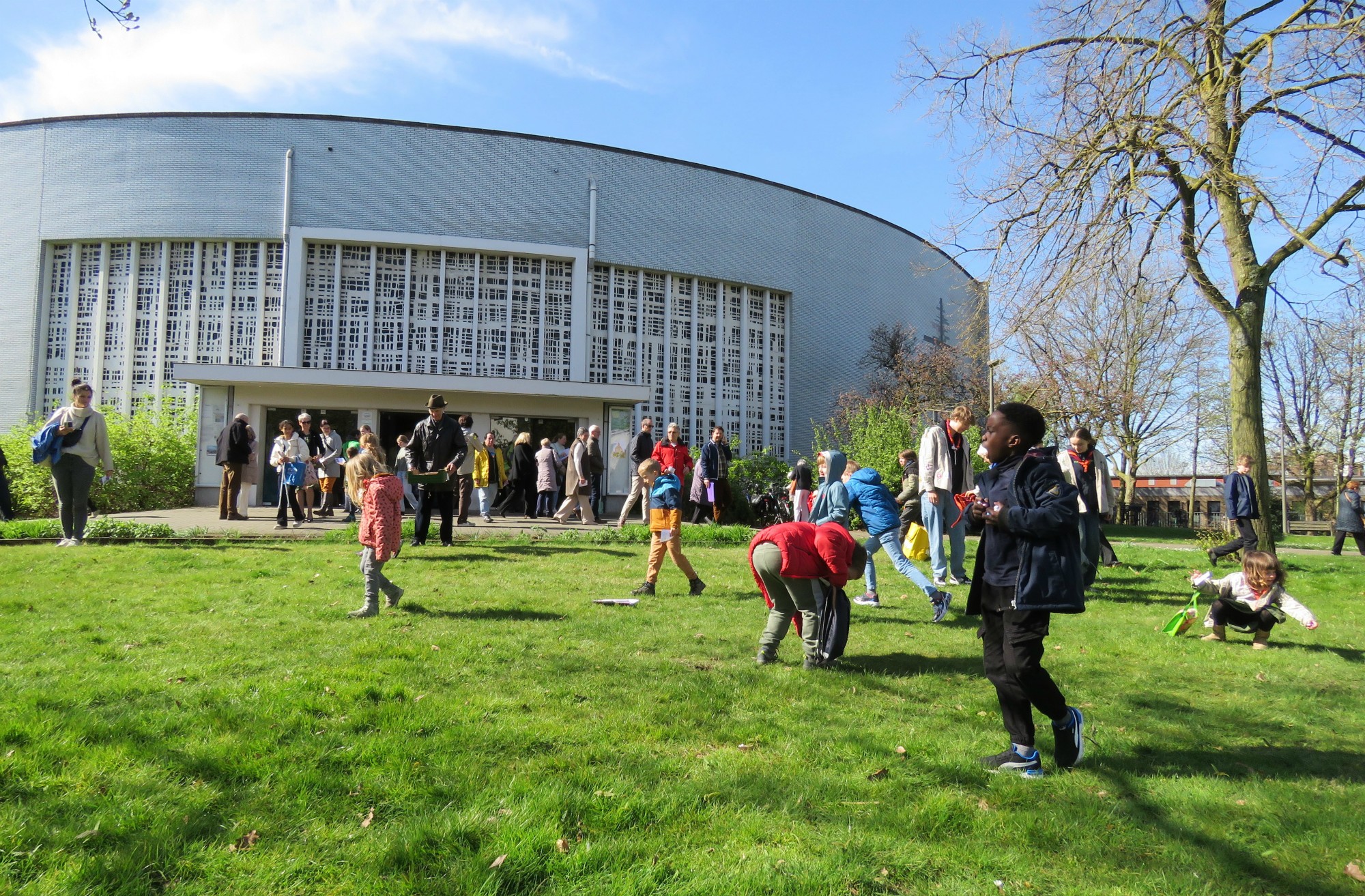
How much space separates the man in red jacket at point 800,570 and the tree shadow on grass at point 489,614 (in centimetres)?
207

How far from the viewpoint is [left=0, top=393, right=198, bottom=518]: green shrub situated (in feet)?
69.2

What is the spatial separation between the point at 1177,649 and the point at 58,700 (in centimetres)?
756

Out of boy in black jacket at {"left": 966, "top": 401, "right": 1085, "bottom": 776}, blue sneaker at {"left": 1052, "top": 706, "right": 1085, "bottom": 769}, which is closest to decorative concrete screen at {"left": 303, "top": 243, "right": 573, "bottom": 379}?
boy in black jacket at {"left": 966, "top": 401, "right": 1085, "bottom": 776}

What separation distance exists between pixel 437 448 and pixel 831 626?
6.88m

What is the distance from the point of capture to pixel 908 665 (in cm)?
595

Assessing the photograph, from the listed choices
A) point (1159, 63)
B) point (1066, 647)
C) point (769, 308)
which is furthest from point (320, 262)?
point (1066, 647)

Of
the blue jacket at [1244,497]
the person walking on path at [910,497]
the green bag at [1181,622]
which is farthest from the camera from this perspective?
the blue jacket at [1244,497]

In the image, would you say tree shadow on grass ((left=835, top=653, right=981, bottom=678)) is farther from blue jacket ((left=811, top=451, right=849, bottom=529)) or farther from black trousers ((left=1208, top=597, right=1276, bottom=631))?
black trousers ((left=1208, top=597, right=1276, bottom=631))

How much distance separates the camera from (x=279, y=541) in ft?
39.5

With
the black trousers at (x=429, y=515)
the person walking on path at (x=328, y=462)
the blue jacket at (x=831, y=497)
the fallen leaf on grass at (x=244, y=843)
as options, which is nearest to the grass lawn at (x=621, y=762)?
the fallen leaf on grass at (x=244, y=843)

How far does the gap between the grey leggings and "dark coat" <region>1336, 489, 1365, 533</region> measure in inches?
866

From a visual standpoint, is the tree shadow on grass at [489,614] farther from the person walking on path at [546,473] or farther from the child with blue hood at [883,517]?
the person walking on path at [546,473]

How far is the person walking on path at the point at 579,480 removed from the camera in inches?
675

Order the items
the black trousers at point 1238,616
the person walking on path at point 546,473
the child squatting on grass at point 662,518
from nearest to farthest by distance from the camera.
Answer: the black trousers at point 1238,616 < the child squatting on grass at point 662,518 < the person walking on path at point 546,473
